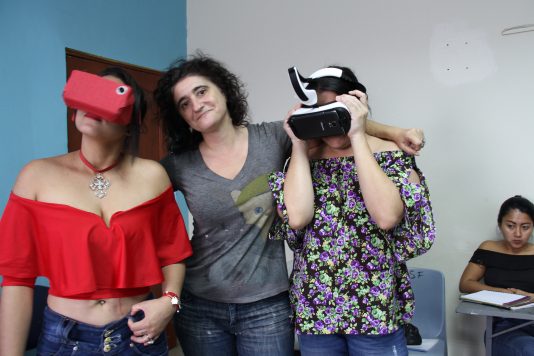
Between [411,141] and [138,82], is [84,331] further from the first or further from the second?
[138,82]

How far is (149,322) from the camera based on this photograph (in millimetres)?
1094

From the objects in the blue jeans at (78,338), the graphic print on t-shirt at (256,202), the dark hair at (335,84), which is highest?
the dark hair at (335,84)

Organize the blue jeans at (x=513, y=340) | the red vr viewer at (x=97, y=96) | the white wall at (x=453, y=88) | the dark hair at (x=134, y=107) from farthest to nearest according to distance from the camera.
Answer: the white wall at (x=453, y=88) < the blue jeans at (x=513, y=340) < the dark hair at (x=134, y=107) < the red vr viewer at (x=97, y=96)

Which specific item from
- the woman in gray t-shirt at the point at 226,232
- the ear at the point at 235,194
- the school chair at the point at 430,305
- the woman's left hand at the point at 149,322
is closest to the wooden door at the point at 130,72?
the woman in gray t-shirt at the point at 226,232

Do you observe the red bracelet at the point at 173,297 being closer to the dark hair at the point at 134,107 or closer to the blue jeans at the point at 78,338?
the blue jeans at the point at 78,338

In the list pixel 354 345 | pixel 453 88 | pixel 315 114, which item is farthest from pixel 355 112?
pixel 453 88

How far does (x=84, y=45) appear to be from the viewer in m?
2.66

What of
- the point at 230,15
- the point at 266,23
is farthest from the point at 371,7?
the point at 230,15

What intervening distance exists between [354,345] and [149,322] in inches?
19.8

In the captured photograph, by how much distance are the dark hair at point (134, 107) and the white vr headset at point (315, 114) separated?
1.21 ft

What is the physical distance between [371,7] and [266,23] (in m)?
0.77

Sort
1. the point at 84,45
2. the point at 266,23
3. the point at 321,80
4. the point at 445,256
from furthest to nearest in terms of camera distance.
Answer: the point at 266,23 < the point at 445,256 < the point at 84,45 < the point at 321,80

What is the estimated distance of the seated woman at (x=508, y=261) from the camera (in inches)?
102

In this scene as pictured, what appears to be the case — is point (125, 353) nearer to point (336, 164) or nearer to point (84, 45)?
point (336, 164)
